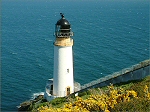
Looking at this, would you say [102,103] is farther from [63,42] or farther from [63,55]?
[63,42]

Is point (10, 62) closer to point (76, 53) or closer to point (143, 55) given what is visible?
point (76, 53)

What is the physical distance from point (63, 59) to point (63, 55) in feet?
1.02

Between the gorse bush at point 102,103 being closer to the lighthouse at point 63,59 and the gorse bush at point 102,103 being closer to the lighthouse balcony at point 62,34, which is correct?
the lighthouse at point 63,59

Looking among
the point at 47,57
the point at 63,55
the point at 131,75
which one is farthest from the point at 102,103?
the point at 47,57

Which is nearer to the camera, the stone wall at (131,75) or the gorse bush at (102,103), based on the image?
the gorse bush at (102,103)

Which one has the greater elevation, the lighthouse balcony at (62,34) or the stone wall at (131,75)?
the lighthouse balcony at (62,34)

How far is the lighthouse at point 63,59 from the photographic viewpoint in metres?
20.4

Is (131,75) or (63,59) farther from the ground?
(63,59)

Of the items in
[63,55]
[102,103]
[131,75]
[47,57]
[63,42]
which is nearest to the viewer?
[102,103]

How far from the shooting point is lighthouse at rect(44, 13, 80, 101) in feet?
66.8

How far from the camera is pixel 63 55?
20.4 m

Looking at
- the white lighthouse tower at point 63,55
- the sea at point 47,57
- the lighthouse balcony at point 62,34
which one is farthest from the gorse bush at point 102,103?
the sea at point 47,57

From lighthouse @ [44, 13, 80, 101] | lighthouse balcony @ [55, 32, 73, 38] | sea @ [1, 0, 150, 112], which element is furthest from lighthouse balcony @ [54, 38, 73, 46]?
sea @ [1, 0, 150, 112]

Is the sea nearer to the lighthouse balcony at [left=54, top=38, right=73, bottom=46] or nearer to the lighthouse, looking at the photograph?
the lighthouse
